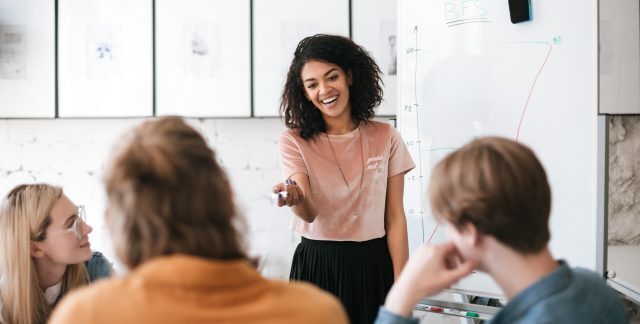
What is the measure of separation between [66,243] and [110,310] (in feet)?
2.57

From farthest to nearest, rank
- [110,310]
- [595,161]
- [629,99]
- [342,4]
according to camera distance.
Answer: [342,4], [629,99], [595,161], [110,310]

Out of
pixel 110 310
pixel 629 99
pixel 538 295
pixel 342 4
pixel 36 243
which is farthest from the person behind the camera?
pixel 342 4

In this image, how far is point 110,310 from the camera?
651mm

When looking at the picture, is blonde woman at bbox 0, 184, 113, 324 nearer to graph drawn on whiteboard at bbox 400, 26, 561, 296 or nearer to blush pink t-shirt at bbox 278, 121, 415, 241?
blush pink t-shirt at bbox 278, 121, 415, 241

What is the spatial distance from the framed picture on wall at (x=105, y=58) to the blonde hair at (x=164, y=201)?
190 cm

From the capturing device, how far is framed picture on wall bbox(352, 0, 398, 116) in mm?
2439

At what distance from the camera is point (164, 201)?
0.71 metres

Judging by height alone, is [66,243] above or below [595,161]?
below

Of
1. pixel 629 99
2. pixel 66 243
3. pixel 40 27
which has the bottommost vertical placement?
pixel 66 243

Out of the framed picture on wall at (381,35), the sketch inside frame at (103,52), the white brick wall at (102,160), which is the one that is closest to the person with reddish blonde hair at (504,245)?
the framed picture on wall at (381,35)

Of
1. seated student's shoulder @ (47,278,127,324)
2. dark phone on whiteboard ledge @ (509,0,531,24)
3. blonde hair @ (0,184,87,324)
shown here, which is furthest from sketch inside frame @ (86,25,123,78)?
seated student's shoulder @ (47,278,127,324)

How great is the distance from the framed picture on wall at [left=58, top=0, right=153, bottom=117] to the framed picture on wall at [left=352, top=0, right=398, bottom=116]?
925 millimetres

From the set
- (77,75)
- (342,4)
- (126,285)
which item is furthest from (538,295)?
(77,75)

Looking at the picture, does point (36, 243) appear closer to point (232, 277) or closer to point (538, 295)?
point (232, 277)
